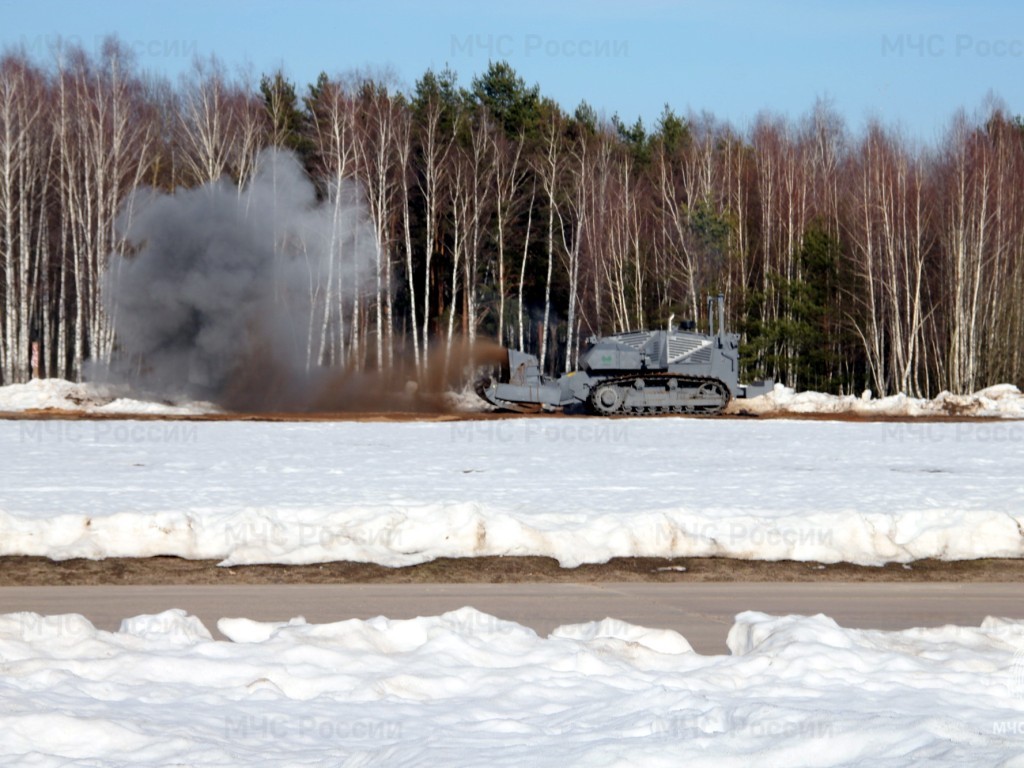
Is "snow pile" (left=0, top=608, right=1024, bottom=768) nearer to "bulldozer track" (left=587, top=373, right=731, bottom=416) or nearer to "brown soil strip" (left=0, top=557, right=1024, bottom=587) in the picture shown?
"brown soil strip" (left=0, top=557, right=1024, bottom=587)

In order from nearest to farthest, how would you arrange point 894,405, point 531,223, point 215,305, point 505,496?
point 505,496
point 215,305
point 894,405
point 531,223

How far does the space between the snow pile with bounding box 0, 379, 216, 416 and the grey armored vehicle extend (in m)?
8.77

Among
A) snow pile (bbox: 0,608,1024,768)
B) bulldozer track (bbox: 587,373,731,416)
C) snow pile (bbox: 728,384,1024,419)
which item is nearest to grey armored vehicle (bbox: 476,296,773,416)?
bulldozer track (bbox: 587,373,731,416)

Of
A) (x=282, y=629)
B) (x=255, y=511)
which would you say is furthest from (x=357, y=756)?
(x=255, y=511)

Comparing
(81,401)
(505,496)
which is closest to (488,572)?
(505,496)

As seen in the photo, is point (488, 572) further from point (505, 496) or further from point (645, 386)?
point (645, 386)

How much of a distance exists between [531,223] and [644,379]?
22.4 m

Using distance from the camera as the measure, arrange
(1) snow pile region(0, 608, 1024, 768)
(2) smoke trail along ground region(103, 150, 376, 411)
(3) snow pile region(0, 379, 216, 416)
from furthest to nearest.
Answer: (3) snow pile region(0, 379, 216, 416), (2) smoke trail along ground region(103, 150, 376, 411), (1) snow pile region(0, 608, 1024, 768)

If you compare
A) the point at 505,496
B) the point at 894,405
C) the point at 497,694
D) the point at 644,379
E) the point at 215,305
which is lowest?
the point at 497,694


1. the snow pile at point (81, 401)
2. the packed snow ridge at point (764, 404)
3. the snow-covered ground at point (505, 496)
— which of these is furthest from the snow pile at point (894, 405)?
the snow pile at point (81, 401)

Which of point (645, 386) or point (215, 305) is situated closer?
point (215, 305)

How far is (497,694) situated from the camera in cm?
705

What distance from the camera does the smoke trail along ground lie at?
3155cm

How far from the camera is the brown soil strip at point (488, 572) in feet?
37.5
